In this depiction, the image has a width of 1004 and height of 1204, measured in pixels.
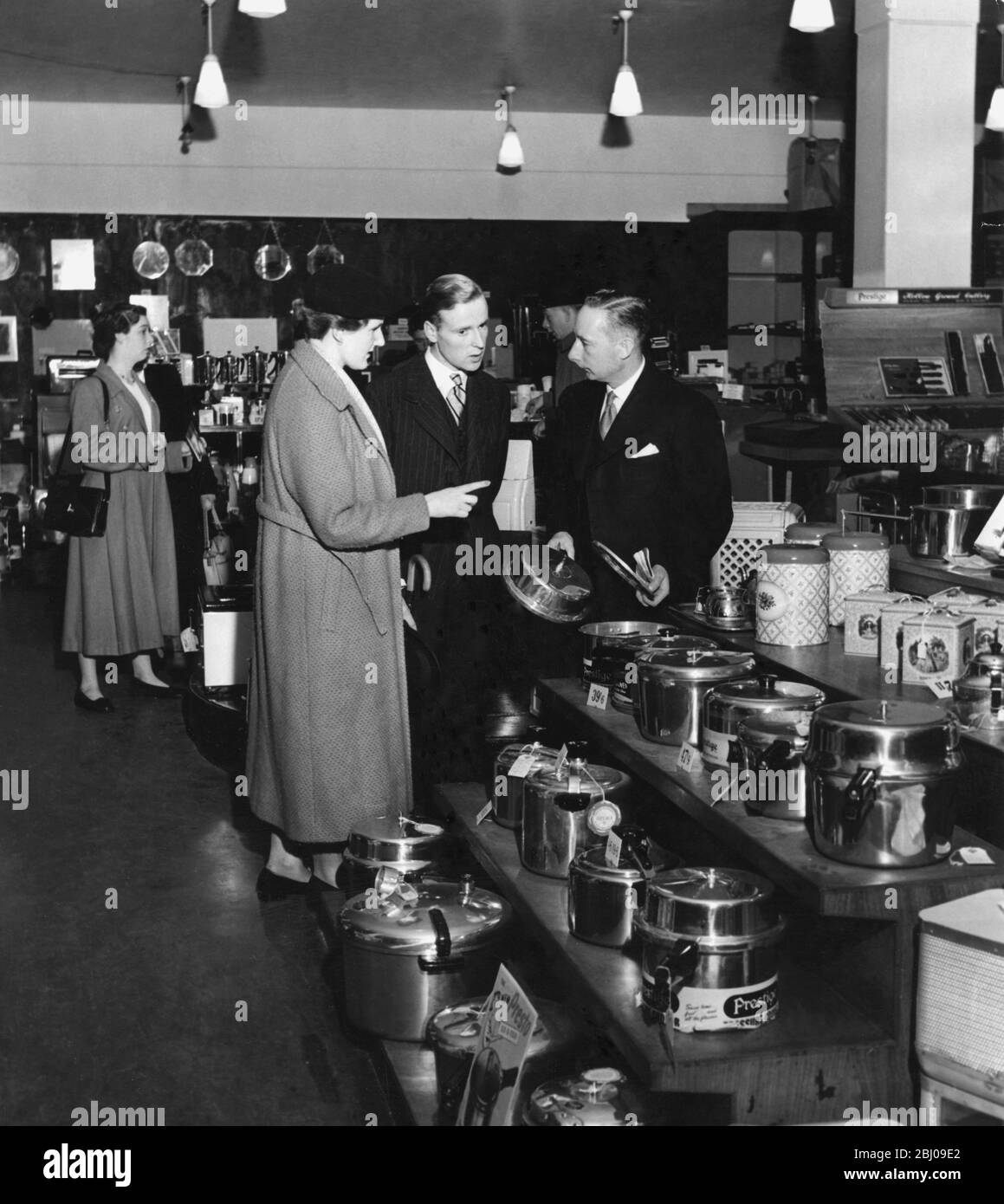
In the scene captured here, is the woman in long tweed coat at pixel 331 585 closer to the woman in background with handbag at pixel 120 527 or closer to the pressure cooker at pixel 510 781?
the pressure cooker at pixel 510 781

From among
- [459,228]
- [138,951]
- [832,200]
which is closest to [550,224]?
[459,228]

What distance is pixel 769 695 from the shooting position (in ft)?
8.64

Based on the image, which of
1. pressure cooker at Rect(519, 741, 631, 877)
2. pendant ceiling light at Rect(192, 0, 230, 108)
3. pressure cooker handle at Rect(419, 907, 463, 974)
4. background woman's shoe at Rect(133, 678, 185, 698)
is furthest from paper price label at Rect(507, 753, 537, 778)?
pendant ceiling light at Rect(192, 0, 230, 108)

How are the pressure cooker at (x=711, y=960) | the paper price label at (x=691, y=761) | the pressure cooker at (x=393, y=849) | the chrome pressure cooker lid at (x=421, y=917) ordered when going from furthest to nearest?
the pressure cooker at (x=393, y=849)
the chrome pressure cooker lid at (x=421, y=917)
the paper price label at (x=691, y=761)
the pressure cooker at (x=711, y=960)

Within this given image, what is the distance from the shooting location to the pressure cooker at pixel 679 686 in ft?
9.45

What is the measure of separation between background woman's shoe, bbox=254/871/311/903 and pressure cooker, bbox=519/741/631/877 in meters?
1.30

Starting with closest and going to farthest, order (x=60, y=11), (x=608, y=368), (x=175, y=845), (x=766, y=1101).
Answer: (x=766, y=1101) → (x=608, y=368) → (x=175, y=845) → (x=60, y=11)

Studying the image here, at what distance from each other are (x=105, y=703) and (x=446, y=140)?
20.5 ft

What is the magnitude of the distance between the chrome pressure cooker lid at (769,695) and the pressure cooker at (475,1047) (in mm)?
681

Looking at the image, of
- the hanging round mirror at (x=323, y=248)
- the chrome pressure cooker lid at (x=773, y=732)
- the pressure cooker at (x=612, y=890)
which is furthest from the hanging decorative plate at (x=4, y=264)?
the chrome pressure cooker lid at (x=773, y=732)

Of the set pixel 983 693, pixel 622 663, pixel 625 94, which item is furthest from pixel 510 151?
pixel 983 693

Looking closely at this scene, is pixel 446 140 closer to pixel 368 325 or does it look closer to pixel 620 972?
pixel 368 325

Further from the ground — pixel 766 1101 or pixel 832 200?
pixel 832 200

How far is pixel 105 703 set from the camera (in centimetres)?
664
